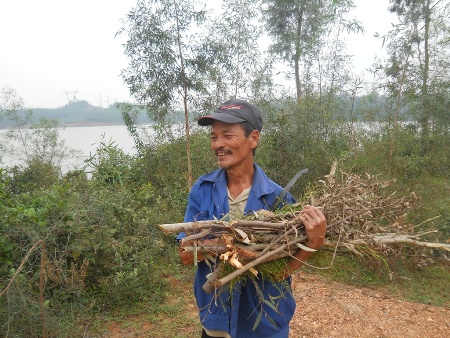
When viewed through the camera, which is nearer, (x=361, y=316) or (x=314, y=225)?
(x=314, y=225)

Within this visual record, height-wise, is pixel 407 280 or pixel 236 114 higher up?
pixel 236 114

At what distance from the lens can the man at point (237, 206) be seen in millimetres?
1776

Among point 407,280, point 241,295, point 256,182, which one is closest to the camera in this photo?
point 241,295

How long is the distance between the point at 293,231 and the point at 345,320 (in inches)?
Answer: 120

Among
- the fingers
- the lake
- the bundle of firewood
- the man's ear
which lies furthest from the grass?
the lake

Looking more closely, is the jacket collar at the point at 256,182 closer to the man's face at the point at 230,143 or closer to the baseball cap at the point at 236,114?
the man's face at the point at 230,143

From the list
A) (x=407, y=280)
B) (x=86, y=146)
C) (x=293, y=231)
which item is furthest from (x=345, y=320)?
(x=86, y=146)

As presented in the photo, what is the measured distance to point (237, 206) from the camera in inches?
76.7

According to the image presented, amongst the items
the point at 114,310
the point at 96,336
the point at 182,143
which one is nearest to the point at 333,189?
the point at 96,336

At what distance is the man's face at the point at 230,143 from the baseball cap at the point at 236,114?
4 cm

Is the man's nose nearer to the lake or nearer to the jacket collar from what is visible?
the jacket collar

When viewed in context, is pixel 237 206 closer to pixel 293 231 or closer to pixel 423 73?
pixel 293 231

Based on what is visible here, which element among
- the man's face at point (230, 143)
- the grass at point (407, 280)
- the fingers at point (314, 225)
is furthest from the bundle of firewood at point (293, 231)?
the grass at point (407, 280)

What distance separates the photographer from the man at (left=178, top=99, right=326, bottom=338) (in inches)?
69.9
